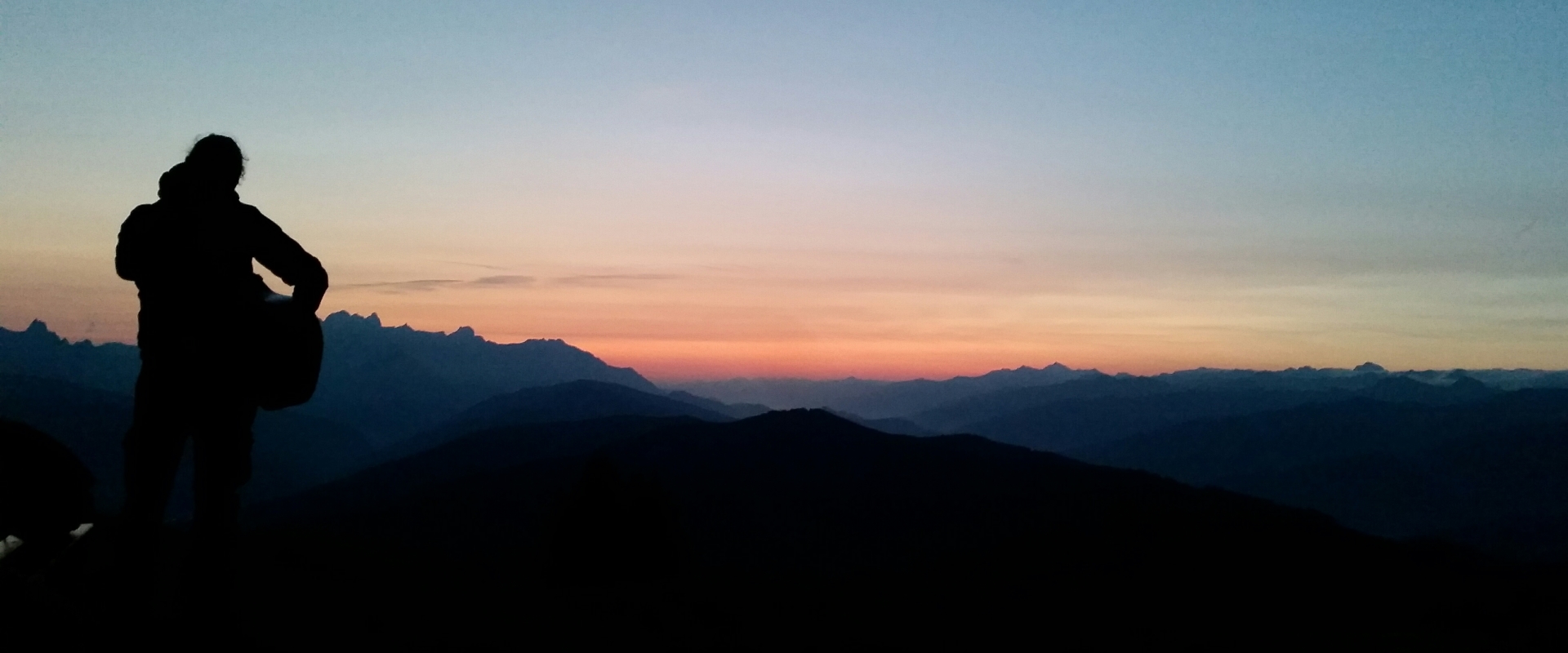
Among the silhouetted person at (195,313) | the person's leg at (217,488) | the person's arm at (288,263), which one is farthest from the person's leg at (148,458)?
the person's arm at (288,263)

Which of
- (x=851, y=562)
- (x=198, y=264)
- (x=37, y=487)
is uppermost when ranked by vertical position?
(x=198, y=264)

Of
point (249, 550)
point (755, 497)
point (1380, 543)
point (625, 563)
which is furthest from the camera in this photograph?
point (755, 497)

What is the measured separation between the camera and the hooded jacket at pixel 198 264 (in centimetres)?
635

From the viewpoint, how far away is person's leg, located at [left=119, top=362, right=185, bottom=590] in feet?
21.1

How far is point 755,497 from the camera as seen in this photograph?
161 meters

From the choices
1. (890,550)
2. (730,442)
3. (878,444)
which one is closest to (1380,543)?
(890,550)

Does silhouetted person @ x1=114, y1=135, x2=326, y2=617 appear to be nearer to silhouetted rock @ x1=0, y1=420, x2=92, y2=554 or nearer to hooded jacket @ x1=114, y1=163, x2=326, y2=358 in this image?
hooded jacket @ x1=114, y1=163, x2=326, y2=358

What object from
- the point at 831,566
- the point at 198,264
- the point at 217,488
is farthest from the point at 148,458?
the point at 831,566

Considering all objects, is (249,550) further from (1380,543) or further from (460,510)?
(460,510)

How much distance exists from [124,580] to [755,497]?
15780 centimetres

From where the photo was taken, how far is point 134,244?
250 inches

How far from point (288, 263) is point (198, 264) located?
1.97ft

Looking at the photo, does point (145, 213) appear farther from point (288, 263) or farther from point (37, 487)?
point (37, 487)

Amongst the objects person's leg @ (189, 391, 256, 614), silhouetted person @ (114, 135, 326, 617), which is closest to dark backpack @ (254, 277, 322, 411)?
silhouetted person @ (114, 135, 326, 617)
